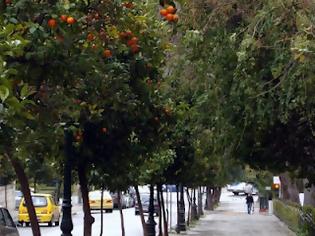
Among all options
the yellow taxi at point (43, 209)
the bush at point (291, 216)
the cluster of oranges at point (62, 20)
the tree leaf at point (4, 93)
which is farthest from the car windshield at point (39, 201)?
the tree leaf at point (4, 93)

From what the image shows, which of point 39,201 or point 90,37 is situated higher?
point 90,37

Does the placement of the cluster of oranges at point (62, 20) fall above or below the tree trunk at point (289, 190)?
above

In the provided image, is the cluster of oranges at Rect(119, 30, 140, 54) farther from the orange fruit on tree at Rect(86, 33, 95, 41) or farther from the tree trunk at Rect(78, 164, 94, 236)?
the tree trunk at Rect(78, 164, 94, 236)

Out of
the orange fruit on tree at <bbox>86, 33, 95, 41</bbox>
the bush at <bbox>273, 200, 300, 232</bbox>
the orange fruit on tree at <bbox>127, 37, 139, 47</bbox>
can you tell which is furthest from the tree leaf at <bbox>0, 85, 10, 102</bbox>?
the bush at <bbox>273, 200, 300, 232</bbox>

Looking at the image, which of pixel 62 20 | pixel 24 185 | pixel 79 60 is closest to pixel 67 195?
pixel 24 185

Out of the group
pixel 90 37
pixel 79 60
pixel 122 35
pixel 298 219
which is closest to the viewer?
pixel 79 60

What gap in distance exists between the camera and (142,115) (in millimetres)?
12758

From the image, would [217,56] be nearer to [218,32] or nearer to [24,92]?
[218,32]

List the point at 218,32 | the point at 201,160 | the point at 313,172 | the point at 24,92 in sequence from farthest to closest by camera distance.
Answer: the point at 201,160
the point at 313,172
the point at 218,32
the point at 24,92

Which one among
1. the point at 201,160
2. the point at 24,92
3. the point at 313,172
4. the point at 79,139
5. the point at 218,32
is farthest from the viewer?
the point at 201,160

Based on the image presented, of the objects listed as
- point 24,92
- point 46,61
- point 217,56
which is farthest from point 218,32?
point 24,92

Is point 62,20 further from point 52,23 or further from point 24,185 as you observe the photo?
point 24,185

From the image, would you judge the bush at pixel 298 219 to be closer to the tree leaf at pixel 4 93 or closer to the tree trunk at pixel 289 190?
the tree trunk at pixel 289 190

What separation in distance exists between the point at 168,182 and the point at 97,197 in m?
28.2
